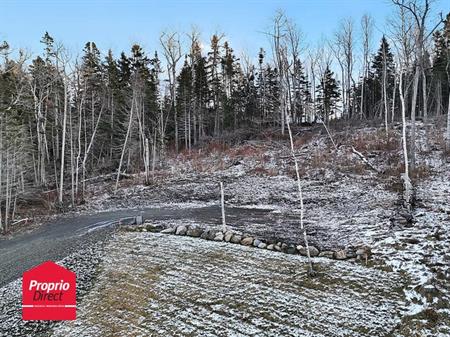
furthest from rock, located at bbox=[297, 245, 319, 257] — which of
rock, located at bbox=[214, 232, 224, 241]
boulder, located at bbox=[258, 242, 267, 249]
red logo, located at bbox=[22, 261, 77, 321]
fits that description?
red logo, located at bbox=[22, 261, 77, 321]

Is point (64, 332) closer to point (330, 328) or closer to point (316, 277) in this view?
point (330, 328)

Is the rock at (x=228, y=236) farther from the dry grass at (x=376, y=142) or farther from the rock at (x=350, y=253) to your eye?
the dry grass at (x=376, y=142)

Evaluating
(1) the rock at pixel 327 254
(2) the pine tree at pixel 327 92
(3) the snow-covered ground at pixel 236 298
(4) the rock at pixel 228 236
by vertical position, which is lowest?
(3) the snow-covered ground at pixel 236 298

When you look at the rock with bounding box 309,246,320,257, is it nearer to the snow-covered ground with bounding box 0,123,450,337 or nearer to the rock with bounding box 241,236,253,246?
the snow-covered ground with bounding box 0,123,450,337

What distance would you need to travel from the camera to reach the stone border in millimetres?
6223

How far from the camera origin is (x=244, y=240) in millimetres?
7480

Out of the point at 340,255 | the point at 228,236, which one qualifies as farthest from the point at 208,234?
the point at 340,255

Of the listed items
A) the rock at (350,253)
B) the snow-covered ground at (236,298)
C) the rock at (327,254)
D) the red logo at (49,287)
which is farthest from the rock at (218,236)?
the red logo at (49,287)

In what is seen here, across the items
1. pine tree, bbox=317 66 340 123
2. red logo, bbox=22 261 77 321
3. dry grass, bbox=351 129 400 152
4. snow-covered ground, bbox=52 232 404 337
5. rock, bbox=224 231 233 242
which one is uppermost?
pine tree, bbox=317 66 340 123

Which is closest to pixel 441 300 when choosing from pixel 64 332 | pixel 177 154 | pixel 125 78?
pixel 64 332

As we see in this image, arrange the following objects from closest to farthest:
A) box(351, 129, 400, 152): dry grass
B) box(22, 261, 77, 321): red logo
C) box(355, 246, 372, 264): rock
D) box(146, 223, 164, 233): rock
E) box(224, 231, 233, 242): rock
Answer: box(22, 261, 77, 321): red logo, box(355, 246, 372, 264): rock, box(224, 231, 233, 242): rock, box(146, 223, 164, 233): rock, box(351, 129, 400, 152): dry grass

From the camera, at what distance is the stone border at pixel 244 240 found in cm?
622

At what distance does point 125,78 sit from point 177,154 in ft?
38.4

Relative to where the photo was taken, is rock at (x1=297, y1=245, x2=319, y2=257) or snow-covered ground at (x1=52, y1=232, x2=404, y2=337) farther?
rock at (x1=297, y1=245, x2=319, y2=257)
